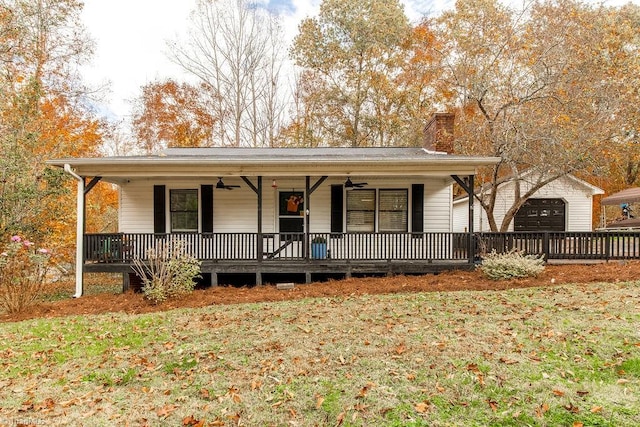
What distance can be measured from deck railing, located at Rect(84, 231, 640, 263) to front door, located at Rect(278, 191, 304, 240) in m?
1.44

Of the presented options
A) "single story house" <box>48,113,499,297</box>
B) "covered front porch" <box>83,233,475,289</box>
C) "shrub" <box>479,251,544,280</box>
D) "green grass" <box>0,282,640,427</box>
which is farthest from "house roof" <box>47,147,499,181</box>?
"green grass" <box>0,282,640,427</box>

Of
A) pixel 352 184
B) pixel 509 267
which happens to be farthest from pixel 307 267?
pixel 509 267

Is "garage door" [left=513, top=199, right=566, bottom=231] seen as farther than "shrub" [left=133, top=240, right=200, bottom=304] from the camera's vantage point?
Yes

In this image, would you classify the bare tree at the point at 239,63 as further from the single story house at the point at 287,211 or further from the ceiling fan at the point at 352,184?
the ceiling fan at the point at 352,184

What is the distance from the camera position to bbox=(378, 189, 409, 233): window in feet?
35.0

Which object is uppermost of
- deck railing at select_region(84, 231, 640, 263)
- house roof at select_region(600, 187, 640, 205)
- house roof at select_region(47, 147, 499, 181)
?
house roof at select_region(47, 147, 499, 181)

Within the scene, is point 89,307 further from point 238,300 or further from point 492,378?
point 492,378

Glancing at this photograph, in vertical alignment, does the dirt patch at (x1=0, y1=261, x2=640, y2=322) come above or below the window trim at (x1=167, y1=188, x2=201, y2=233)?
below

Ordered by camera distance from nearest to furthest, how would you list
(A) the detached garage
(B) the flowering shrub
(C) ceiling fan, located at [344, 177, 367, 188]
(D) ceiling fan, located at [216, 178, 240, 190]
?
(B) the flowering shrub → (D) ceiling fan, located at [216, 178, 240, 190] → (C) ceiling fan, located at [344, 177, 367, 188] → (A) the detached garage

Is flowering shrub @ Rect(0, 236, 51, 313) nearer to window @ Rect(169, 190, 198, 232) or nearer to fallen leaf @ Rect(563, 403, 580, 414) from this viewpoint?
window @ Rect(169, 190, 198, 232)

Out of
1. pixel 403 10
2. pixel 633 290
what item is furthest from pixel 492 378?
pixel 403 10

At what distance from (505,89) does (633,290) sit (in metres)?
7.25

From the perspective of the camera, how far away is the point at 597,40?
38.8 ft

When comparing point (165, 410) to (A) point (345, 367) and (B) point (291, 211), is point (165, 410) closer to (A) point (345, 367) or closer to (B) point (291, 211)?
(A) point (345, 367)
